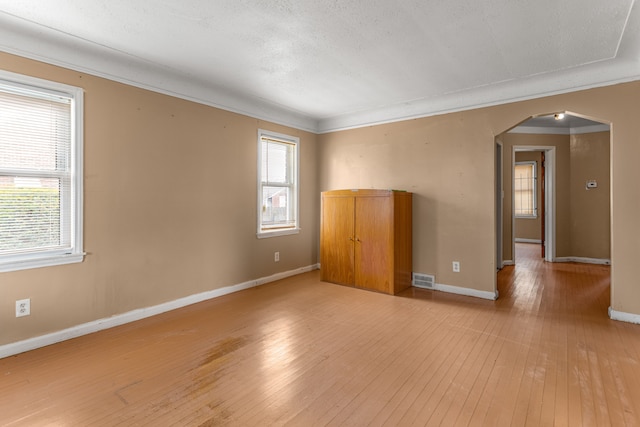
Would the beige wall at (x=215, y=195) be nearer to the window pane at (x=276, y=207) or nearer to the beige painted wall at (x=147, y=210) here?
the beige painted wall at (x=147, y=210)

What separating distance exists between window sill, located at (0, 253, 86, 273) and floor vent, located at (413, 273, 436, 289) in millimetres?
3995

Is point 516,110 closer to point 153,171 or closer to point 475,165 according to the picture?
point 475,165

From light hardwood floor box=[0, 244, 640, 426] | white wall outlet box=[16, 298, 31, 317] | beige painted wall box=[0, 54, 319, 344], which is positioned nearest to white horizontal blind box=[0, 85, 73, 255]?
beige painted wall box=[0, 54, 319, 344]

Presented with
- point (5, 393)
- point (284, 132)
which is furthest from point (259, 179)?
point (5, 393)

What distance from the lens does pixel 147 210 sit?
11.0 ft

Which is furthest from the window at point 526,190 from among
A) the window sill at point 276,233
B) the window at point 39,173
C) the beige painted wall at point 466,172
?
the window at point 39,173

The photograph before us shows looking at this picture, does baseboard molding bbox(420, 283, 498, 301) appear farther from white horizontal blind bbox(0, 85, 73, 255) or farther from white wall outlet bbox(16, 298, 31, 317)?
white wall outlet bbox(16, 298, 31, 317)

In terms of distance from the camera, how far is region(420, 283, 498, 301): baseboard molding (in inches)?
157

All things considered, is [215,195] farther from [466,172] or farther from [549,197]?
[549,197]

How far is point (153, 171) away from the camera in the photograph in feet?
11.1

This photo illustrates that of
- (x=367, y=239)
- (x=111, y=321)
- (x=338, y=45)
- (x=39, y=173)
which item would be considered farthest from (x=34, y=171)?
(x=367, y=239)

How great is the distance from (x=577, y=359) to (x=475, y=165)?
2410 millimetres

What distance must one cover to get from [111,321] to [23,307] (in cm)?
69

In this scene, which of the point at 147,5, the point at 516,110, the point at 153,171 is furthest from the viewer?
the point at 516,110
